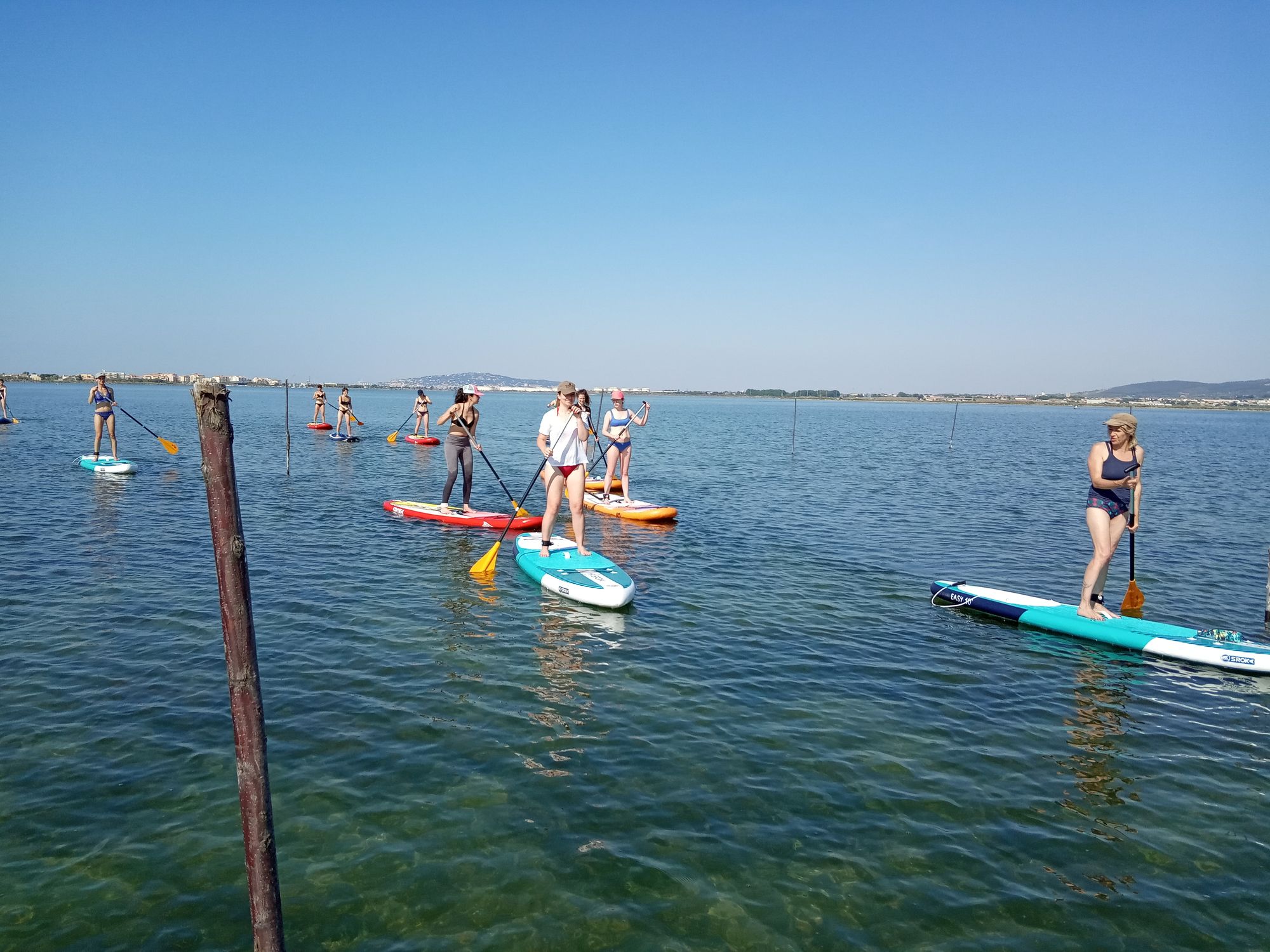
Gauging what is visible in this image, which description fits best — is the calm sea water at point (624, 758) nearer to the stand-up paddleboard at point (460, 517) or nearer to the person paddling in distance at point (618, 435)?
the stand-up paddleboard at point (460, 517)

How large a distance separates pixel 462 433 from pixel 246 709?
1307cm

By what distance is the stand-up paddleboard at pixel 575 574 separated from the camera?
1150 cm

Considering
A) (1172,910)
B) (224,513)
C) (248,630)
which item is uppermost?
(224,513)

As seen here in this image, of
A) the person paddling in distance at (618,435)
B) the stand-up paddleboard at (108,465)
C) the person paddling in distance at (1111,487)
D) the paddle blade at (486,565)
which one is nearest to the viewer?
the person paddling in distance at (1111,487)

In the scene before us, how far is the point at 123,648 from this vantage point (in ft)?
30.3

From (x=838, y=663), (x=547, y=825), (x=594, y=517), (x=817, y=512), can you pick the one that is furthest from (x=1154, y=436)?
(x=547, y=825)

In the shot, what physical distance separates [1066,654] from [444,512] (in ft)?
42.7

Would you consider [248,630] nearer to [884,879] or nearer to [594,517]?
[884,879]

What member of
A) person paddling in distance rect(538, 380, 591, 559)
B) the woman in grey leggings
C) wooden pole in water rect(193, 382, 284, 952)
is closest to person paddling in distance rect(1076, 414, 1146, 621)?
person paddling in distance rect(538, 380, 591, 559)

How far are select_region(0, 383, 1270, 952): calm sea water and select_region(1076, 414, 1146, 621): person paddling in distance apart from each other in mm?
1353

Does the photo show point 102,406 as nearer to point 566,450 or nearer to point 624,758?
point 566,450

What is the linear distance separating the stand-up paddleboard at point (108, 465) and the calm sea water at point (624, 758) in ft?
29.7

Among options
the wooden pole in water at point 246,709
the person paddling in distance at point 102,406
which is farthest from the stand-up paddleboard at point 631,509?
the person paddling in distance at point 102,406

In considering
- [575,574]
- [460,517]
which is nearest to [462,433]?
[460,517]
